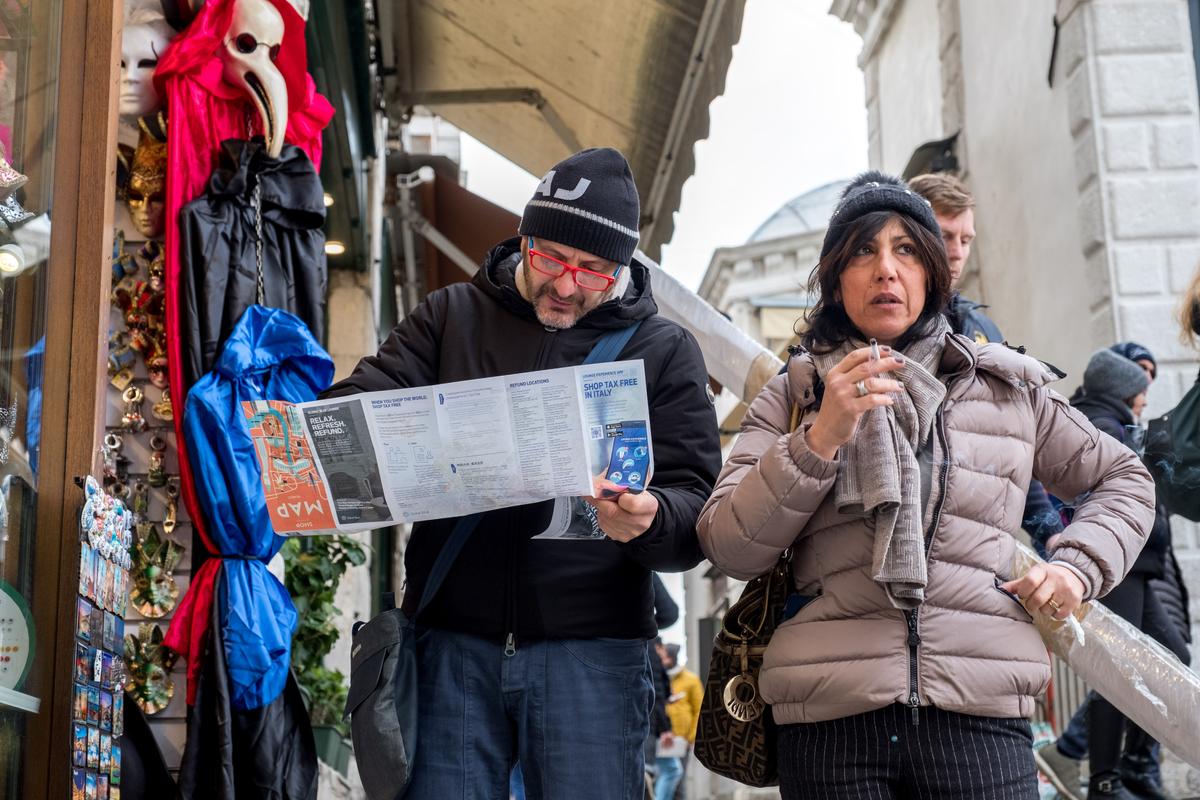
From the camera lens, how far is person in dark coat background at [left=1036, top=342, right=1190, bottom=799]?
204 inches

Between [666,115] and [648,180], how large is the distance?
117 centimetres

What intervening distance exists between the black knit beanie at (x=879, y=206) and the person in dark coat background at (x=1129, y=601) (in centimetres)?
250

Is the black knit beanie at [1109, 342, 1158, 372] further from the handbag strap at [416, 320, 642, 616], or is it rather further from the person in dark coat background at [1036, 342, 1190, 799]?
the handbag strap at [416, 320, 642, 616]

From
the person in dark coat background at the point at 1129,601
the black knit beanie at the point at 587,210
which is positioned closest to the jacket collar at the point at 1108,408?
the person in dark coat background at the point at 1129,601

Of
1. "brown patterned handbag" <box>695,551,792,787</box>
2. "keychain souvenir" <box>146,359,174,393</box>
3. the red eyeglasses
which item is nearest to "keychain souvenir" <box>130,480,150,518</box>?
"keychain souvenir" <box>146,359,174,393</box>

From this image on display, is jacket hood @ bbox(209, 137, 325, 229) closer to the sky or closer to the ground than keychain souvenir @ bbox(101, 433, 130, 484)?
closer to the sky

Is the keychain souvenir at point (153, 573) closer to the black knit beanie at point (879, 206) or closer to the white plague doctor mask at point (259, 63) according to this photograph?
the white plague doctor mask at point (259, 63)

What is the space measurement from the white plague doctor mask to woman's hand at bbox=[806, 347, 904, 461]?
282 cm

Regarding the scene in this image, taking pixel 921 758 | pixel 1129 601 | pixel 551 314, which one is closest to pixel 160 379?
pixel 551 314

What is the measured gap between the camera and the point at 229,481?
435 centimetres

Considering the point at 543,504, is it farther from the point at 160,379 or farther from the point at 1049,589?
the point at 160,379

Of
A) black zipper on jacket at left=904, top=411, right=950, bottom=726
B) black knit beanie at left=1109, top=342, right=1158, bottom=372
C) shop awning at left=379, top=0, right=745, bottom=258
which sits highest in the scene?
shop awning at left=379, top=0, right=745, bottom=258

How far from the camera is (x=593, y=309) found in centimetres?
293

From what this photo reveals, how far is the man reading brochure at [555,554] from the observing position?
2.70 m
